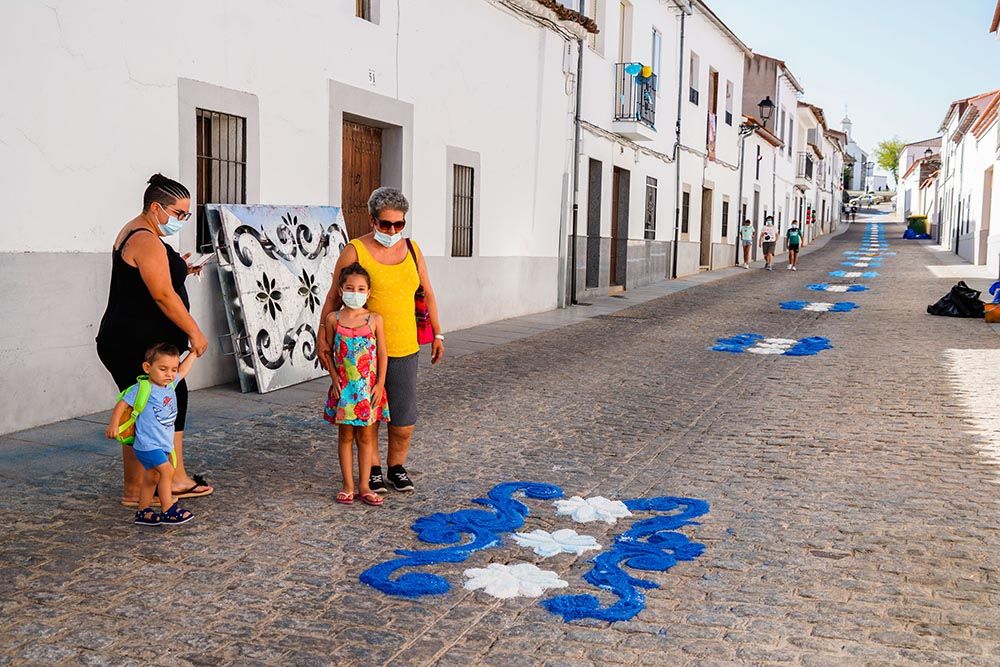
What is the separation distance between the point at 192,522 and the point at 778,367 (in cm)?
708

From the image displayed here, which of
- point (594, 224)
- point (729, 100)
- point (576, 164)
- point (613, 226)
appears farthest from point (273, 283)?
point (729, 100)

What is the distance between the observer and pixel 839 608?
3.73m

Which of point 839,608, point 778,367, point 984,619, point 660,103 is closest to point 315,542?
point 839,608

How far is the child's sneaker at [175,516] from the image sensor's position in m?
4.57

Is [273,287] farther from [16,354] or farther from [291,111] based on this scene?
[16,354]

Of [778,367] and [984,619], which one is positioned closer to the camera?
[984,619]

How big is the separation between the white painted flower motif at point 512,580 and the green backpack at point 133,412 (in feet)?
5.43

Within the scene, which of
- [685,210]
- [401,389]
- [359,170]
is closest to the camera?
[401,389]

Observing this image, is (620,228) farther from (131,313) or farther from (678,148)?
(131,313)

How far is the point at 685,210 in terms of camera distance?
25.1 m

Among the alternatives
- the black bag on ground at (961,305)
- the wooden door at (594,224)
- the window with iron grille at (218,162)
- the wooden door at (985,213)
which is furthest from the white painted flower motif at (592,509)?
the wooden door at (985,213)

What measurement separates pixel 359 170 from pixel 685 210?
1586 cm

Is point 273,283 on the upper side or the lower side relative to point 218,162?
lower

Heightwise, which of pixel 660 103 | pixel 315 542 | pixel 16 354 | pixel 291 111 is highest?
pixel 660 103
